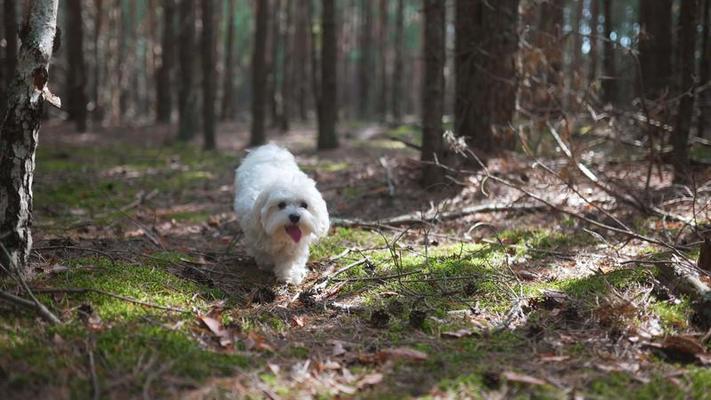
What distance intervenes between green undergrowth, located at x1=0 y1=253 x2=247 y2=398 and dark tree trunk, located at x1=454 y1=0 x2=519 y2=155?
5311 millimetres

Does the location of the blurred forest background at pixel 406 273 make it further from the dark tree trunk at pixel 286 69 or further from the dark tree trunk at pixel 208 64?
the dark tree trunk at pixel 286 69

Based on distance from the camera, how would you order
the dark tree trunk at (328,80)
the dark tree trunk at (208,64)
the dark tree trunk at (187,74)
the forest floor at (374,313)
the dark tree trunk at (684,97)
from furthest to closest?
the dark tree trunk at (187,74) < the dark tree trunk at (208,64) < the dark tree trunk at (328,80) < the dark tree trunk at (684,97) < the forest floor at (374,313)

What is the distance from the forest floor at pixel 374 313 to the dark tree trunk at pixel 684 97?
358mm

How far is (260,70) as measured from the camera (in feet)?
47.0

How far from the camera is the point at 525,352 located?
356 centimetres

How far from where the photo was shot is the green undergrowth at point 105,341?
2910 mm

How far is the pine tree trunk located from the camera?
3.76 m

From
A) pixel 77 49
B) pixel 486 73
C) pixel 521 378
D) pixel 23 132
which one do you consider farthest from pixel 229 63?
pixel 521 378

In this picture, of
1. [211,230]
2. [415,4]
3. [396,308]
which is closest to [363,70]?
[415,4]

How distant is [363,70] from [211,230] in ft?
79.2

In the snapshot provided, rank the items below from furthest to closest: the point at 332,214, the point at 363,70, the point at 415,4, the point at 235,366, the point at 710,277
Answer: the point at 415,4 < the point at 363,70 < the point at 332,214 < the point at 710,277 < the point at 235,366

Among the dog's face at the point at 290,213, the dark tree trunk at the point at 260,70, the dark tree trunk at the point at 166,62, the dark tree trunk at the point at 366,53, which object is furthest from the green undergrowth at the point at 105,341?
the dark tree trunk at the point at 366,53

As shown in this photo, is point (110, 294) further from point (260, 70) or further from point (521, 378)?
point (260, 70)

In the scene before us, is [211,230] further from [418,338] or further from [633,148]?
[633,148]
